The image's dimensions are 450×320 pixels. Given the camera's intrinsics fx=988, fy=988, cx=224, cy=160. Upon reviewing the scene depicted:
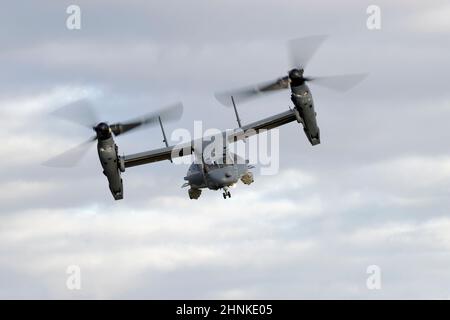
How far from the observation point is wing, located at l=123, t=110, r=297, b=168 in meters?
60.6

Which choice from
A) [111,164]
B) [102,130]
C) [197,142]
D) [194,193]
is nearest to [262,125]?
[197,142]

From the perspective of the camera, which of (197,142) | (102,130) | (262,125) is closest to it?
(102,130)

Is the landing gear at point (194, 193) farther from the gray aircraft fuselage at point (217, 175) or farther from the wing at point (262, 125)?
the wing at point (262, 125)

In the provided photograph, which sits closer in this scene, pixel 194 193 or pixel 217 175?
pixel 217 175

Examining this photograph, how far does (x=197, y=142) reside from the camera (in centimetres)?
6122

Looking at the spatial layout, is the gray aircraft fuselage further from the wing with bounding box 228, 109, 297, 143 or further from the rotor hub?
the rotor hub

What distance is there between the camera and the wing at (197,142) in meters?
60.6

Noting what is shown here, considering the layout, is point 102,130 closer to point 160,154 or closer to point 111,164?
point 111,164

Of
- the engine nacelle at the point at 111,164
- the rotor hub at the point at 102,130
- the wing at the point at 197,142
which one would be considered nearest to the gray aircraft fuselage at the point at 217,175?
the wing at the point at 197,142

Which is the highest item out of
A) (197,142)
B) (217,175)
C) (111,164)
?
(197,142)

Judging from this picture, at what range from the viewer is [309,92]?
57.1m

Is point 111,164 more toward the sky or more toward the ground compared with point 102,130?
more toward the ground

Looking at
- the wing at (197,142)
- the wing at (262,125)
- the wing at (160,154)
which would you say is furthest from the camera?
the wing at (160,154)
